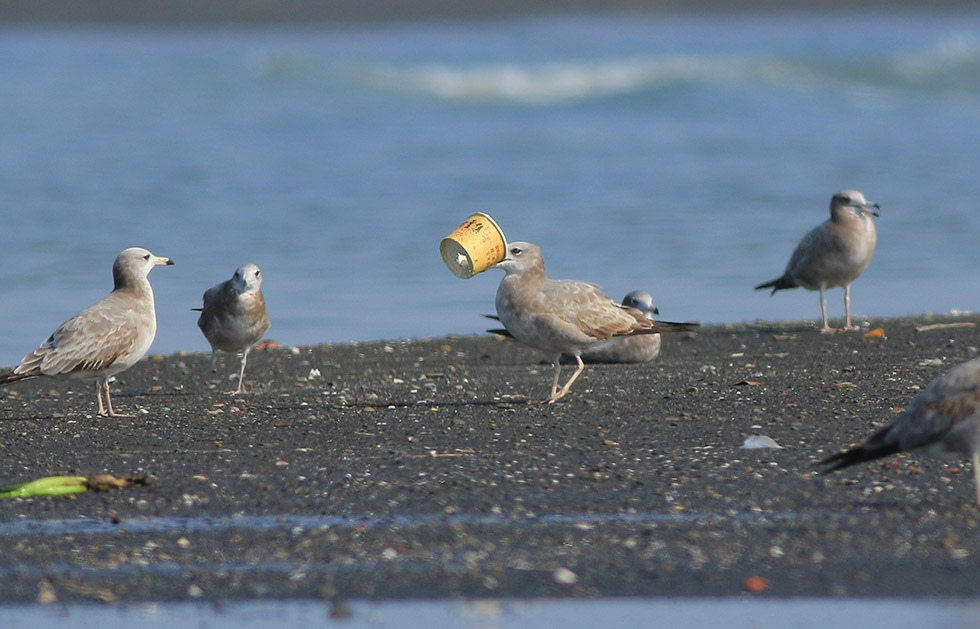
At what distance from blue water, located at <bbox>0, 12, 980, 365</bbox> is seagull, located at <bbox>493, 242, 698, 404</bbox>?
3.36m

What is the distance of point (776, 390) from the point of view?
8.21 m

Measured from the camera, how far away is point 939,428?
541 centimetres

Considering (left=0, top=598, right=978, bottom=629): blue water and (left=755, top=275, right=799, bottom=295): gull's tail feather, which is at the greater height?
(left=755, top=275, right=799, bottom=295): gull's tail feather

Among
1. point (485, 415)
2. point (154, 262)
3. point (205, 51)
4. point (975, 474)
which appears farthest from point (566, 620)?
point (205, 51)

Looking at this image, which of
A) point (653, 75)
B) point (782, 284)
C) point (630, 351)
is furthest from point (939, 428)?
point (653, 75)

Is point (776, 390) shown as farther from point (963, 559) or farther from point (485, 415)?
point (963, 559)

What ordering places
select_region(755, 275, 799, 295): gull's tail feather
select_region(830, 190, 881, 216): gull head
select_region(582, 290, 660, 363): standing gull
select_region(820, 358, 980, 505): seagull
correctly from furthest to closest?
select_region(755, 275, 799, 295): gull's tail feather
select_region(830, 190, 881, 216): gull head
select_region(582, 290, 660, 363): standing gull
select_region(820, 358, 980, 505): seagull

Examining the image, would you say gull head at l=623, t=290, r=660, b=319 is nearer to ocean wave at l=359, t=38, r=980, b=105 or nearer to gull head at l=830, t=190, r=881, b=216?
gull head at l=830, t=190, r=881, b=216

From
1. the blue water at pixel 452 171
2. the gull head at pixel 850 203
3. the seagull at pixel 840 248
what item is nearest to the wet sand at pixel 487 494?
the seagull at pixel 840 248

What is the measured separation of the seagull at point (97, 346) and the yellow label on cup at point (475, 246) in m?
1.90

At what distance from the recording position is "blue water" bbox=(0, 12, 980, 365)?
Answer: 13.4 metres

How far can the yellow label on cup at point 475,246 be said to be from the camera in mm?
7986

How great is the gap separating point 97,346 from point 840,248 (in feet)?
21.2

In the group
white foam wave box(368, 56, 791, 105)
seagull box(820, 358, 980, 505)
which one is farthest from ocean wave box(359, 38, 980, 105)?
seagull box(820, 358, 980, 505)
